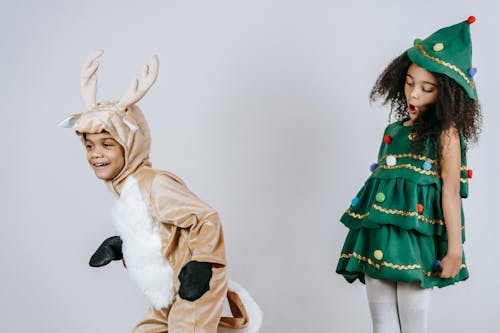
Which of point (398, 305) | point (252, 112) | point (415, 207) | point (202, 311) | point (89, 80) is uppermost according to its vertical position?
point (89, 80)

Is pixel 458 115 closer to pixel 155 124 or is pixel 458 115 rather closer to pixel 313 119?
pixel 313 119

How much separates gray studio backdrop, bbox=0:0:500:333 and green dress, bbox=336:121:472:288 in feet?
3.01

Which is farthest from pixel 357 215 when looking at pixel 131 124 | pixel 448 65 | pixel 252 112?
pixel 252 112

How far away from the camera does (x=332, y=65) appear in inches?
127

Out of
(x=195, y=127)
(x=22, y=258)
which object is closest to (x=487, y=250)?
(x=195, y=127)

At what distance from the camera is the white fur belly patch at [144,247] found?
2123mm

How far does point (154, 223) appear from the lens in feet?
6.98

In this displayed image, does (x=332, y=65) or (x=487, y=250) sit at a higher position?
(x=332, y=65)

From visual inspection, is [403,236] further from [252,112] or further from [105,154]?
[252,112]

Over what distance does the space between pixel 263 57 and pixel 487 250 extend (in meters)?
1.42

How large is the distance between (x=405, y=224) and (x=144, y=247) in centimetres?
83

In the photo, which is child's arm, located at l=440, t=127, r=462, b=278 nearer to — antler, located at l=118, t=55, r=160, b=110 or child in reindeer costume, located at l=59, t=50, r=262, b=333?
child in reindeer costume, located at l=59, t=50, r=262, b=333

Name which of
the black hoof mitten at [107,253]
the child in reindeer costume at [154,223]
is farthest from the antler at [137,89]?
the black hoof mitten at [107,253]

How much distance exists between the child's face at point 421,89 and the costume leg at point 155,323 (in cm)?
105
